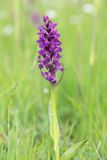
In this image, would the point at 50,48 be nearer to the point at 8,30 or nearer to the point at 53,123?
the point at 53,123

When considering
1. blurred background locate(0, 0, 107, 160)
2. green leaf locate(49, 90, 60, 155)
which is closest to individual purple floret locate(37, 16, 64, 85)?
green leaf locate(49, 90, 60, 155)

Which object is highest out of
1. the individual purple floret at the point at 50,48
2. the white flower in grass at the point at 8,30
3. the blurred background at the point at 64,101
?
the white flower in grass at the point at 8,30

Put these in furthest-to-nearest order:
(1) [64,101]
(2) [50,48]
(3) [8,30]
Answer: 1. (3) [8,30]
2. (1) [64,101]
3. (2) [50,48]

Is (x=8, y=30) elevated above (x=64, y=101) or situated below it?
above

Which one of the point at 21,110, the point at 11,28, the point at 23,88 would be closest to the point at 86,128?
the point at 21,110

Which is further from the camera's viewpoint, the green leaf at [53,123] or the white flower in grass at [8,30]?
the white flower in grass at [8,30]

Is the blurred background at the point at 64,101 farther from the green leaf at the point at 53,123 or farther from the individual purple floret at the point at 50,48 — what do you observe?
the individual purple floret at the point at 50,48

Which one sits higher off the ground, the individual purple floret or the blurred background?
the individual purple floret

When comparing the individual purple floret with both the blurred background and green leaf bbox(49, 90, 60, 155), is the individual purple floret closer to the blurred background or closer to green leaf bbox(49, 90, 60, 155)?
green leaf bbox(49, 90, 60, 155)

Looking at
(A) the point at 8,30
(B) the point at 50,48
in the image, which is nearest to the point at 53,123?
(B) the point at 50,48

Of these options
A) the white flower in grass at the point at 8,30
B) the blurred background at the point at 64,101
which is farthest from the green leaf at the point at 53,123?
the white flower in grass at the point at 8,30

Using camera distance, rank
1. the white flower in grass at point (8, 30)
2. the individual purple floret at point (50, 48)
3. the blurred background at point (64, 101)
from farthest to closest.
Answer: the white flower in grass at point (8, 30)
the blurred background at point (64, 101)
the individual purple floret at point (50, 48)

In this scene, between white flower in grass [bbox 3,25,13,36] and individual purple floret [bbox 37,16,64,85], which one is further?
white flower in grass [bbox 3,25,13,36]
